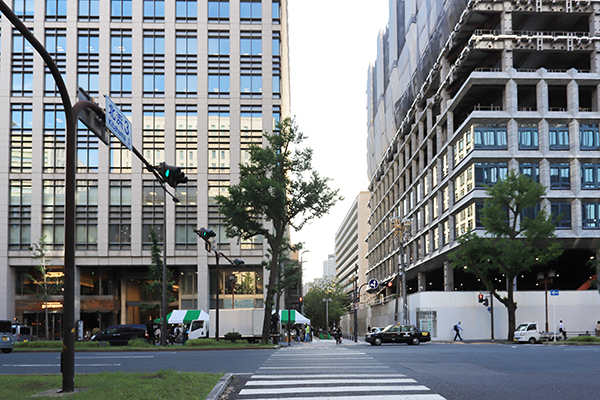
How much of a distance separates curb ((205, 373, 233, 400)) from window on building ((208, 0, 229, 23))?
53.9m

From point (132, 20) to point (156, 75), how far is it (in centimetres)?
646

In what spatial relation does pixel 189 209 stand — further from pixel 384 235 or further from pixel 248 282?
pixel 384 235

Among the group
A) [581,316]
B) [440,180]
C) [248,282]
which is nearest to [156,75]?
[248,282]

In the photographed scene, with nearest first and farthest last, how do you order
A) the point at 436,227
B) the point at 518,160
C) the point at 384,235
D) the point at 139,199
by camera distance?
the point at 518,160
the point at 139,199
the point at 436,227
the point at 384,235

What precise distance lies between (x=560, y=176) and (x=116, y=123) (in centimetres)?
4819

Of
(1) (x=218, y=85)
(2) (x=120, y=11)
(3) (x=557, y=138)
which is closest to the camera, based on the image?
(3) (x=557, y=138)

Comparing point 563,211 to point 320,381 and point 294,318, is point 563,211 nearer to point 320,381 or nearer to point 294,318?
point 294,318

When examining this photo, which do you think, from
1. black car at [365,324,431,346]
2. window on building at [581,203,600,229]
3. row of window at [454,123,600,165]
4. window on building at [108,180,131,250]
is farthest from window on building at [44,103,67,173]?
window on building at [581,203,600,229]

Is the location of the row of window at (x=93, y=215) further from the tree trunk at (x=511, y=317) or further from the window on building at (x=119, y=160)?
the tree trunk at (x=511, y=317)

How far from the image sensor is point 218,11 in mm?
60906

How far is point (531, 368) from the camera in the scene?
1479cm

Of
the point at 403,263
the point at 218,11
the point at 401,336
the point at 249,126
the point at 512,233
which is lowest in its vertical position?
the point at 401,336

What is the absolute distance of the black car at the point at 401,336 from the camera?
37.5 metres

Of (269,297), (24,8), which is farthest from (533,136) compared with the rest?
(24,8)
